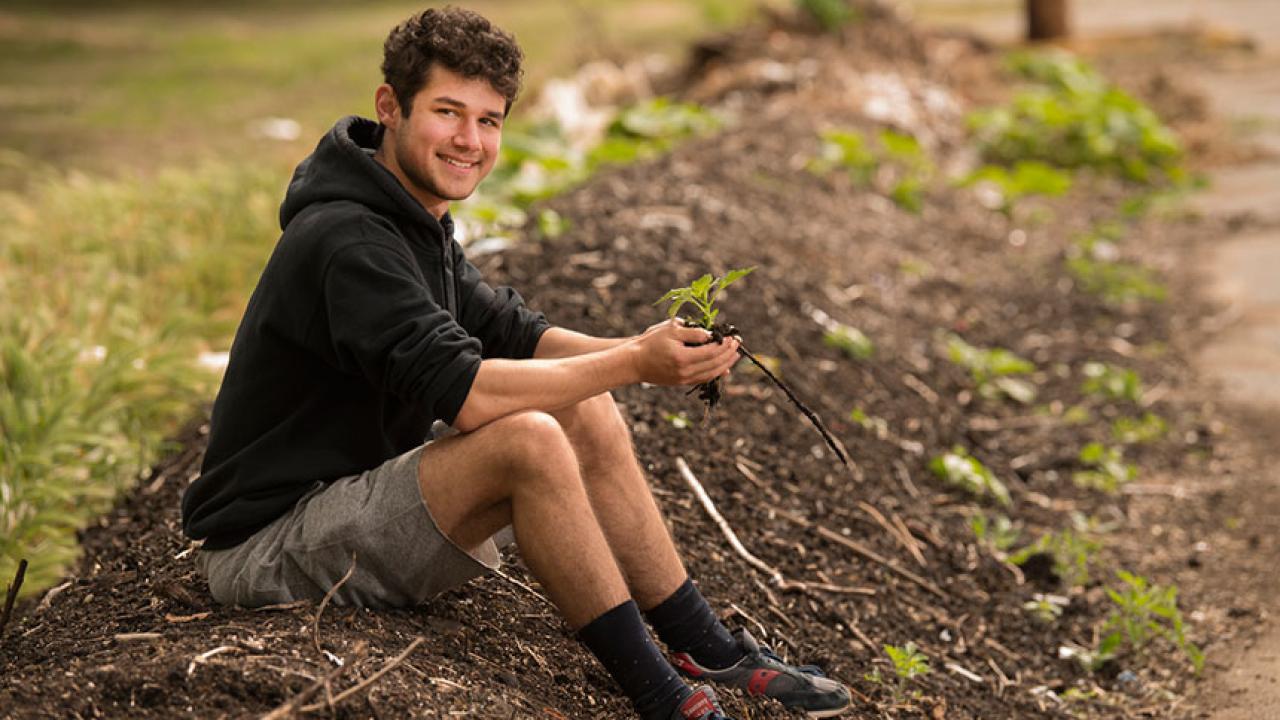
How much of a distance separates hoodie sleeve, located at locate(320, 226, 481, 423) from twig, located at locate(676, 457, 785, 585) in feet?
4.52

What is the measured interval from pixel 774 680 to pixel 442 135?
1.40 m

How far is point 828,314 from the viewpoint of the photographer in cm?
593


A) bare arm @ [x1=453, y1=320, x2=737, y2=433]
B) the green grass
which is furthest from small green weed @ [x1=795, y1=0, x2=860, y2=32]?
bare arm @ [x1=453, y1=320, x2=737, y2=433]

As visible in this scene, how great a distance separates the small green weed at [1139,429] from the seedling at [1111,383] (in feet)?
0.54

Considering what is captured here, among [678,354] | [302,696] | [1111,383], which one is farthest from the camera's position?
[1111,383]

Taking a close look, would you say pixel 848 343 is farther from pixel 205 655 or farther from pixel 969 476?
pixel 205 655

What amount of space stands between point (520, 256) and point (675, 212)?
103 centimetres

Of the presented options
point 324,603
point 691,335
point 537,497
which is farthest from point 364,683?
point 691,335

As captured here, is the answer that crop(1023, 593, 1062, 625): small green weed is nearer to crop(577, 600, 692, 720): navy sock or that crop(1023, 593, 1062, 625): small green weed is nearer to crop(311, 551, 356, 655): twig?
crop(577, 600, 692, 720): navy sock

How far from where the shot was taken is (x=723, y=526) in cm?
Answer: 420

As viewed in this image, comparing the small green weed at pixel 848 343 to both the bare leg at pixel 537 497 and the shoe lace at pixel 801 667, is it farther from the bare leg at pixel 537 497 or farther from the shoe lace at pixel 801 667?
the bare leg at pixel 537 497

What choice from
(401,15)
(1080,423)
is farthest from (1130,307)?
(401,15)

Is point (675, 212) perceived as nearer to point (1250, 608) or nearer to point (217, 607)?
point (1250, 608)

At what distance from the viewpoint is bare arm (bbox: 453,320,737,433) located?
3.00 metres
